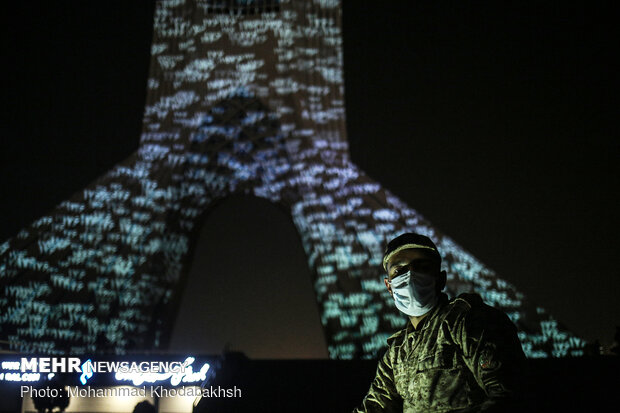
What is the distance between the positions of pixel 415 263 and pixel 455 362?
0.63ft

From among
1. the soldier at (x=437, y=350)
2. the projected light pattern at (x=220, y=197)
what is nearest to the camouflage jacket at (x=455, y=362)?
the soldier at (x=437, y=350)

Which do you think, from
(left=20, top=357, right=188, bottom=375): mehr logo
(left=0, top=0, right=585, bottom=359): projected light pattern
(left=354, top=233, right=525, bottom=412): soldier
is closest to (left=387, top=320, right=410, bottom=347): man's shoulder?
(left=354, top=233, right=525, bottom=412): soldier

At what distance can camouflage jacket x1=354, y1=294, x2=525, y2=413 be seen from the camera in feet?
2.85

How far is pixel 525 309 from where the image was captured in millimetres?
6012

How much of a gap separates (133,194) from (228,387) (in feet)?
16.0

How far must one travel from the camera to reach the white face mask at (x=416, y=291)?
104 centimetres

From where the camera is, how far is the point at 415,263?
1042 millimetres

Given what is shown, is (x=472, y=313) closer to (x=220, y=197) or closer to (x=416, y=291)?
(x=416, y=291)

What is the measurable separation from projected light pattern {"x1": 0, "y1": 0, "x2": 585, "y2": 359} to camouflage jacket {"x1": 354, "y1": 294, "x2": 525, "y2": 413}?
4790 mm

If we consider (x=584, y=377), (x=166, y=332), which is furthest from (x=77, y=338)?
(x=584, y=377)

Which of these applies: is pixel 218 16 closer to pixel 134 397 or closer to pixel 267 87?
pixel 267 87

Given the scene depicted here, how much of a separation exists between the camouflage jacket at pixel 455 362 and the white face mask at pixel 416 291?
0.07 ft

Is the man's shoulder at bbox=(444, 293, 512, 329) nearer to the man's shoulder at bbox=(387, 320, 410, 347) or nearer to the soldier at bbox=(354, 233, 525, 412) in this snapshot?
the soldier at bbox=(354, 233, 525, 412)

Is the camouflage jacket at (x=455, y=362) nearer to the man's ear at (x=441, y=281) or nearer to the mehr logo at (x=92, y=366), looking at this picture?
the man's ear at (x=441, y=281)
